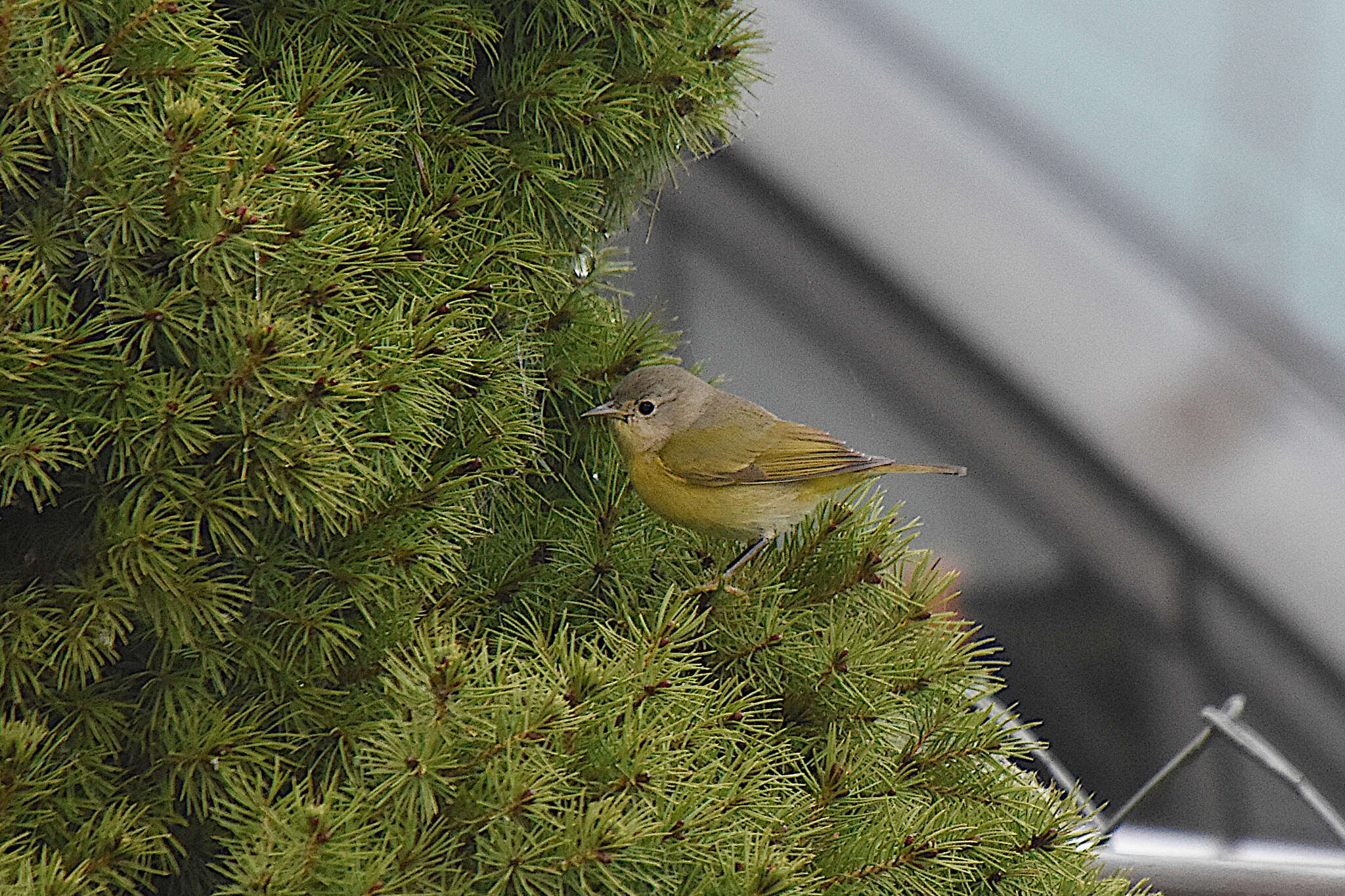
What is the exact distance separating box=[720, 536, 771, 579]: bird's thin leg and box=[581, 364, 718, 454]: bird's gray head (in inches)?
4.7

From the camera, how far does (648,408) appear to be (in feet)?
3.44

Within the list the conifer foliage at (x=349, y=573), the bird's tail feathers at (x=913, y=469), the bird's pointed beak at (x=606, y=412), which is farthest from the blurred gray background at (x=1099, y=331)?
the conifer foliage at (x=349, y=573)

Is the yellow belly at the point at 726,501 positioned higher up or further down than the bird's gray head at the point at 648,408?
further down

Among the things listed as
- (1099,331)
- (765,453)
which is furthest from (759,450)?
(1099,331)

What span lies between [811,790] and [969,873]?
0.12 metres

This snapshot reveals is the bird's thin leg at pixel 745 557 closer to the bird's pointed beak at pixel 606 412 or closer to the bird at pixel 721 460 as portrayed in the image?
the bird at pixel 721 460

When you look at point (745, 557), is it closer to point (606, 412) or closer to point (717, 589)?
point (717, 589)

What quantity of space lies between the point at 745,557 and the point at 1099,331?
7.37 ft

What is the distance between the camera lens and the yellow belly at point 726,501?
3.38ft

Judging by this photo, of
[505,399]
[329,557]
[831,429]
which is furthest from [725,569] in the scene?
[831,429]

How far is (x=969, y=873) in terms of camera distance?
0.89 meters

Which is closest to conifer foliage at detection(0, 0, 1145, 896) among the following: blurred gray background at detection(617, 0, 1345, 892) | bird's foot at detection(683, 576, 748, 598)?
bird's foot at detection(683, 576, 748, 598)

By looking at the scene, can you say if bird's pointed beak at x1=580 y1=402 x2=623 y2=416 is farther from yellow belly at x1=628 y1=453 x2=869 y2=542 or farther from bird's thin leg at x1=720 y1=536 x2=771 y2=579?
bird's thin leg at x1=720 y1=536 x2=771 y2=579

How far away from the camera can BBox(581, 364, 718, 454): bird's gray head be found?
40.3 inches
